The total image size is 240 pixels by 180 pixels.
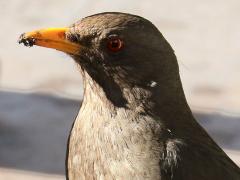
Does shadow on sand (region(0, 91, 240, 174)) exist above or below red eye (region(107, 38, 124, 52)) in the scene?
below

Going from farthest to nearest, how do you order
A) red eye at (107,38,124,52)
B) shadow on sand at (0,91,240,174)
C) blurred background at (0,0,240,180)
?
blurred background at (0,0,240,180), shadow on sand at (0,91,240,174), red eye at (107,38,124,52)

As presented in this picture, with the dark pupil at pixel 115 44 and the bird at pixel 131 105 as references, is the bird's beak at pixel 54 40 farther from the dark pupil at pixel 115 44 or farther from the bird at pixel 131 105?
the dark pupil at pixel 115 44

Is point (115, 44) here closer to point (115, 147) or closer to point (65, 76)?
point (115, 147)

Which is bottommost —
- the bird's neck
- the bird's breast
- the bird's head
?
the bird's breast

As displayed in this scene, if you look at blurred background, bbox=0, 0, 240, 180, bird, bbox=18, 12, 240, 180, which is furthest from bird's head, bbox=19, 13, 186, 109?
blurred background, bbox=0, 0, 240, 180

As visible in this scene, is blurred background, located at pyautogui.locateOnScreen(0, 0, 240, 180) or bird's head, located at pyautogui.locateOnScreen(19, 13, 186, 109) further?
blurred background, located at pyautogui.locateOnScreen(0, 0, 240, 180)

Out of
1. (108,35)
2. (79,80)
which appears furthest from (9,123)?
(108,35)

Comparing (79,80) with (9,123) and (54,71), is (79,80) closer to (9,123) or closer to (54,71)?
(54,71)

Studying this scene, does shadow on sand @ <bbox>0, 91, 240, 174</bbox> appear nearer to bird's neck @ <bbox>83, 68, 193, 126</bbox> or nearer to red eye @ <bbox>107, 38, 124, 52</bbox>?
bird's neck @ <bbox>83, 68, 193, 126</bbox>
